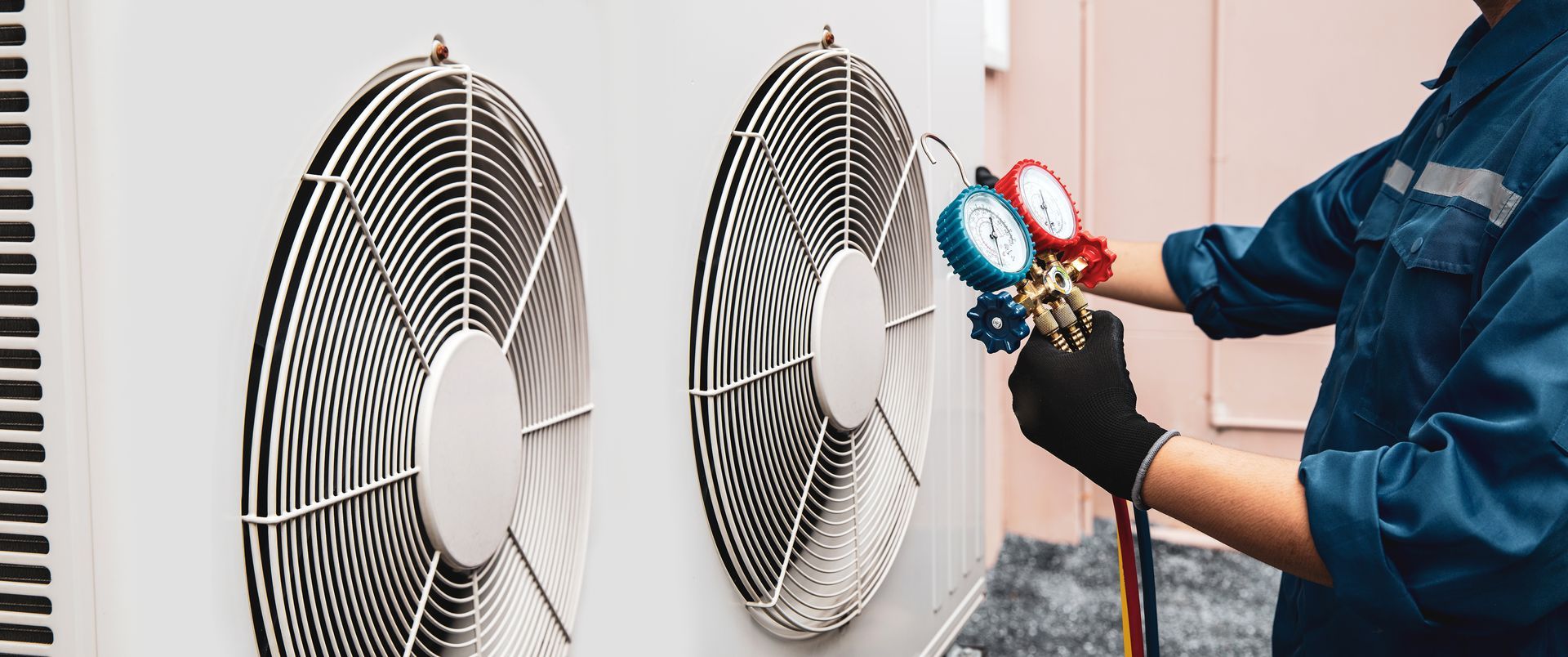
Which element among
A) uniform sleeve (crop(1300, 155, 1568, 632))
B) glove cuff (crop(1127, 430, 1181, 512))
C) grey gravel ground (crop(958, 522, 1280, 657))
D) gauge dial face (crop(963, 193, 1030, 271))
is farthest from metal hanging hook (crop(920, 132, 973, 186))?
grey gravel ground (crop(958, 522, 1280, 657))

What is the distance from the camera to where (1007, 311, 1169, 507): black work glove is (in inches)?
41.0

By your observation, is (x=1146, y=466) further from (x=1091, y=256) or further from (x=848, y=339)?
(x=848, y=339)

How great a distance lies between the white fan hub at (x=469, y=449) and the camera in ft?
2.34

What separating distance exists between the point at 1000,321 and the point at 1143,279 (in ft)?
2.28

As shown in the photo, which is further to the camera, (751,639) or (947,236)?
(751,639)

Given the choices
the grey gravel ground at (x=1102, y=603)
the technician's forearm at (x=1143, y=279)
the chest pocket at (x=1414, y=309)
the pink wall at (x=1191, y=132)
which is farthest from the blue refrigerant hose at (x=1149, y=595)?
the pink wall at (x=1191, y=132)

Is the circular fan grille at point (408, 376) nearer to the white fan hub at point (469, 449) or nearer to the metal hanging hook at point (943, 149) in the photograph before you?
the white fan hub at point (469, 449)

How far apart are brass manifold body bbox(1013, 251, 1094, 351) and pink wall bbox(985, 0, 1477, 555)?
7.07ft

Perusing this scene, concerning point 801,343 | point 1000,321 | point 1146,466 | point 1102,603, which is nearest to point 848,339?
point 801,343

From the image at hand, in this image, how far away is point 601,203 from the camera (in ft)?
3.00

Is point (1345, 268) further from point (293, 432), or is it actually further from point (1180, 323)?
point (1180, 323)

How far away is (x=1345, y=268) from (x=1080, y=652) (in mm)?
1591


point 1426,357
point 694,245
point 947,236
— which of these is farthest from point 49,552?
point 1426,357

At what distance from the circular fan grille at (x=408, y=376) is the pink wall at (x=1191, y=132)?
8.54 feet
